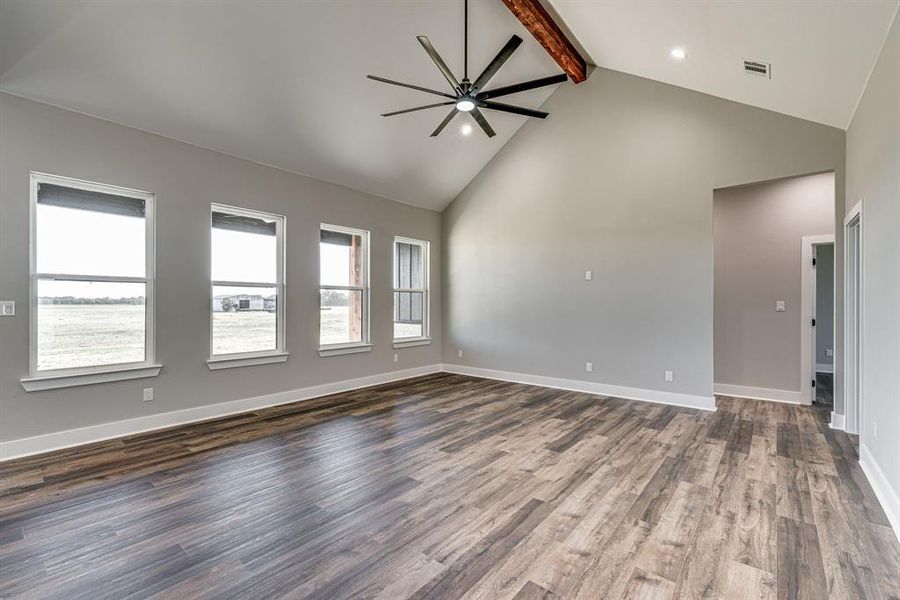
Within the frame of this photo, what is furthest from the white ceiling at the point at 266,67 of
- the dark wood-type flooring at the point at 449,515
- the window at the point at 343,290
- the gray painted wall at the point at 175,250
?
the dark wood-type flooring at the point at 449,515

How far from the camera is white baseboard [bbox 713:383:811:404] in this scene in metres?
5.09

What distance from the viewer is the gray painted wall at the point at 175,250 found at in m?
3.29

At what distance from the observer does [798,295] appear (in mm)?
5074

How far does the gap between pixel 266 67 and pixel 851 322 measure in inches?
231

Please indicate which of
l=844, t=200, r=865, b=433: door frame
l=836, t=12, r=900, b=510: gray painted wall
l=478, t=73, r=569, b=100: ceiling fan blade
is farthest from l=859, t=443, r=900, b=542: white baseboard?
l=478, t=73, r=569, b=100: ceiling fan blade

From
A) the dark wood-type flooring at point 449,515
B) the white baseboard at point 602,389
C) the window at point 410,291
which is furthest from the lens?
the window at point 410,291

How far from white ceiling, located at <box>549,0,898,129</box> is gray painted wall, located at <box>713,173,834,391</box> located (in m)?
1.35

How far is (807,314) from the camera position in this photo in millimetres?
5000

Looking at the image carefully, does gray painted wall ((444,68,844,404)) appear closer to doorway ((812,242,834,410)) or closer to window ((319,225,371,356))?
window ((319,225,371,356))

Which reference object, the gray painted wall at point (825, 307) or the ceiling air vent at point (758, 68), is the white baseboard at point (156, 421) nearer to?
the ceiling air vent at point (758, 68)

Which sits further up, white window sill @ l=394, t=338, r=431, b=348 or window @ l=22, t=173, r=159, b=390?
window @ l=22, t=173, r=159, b=390

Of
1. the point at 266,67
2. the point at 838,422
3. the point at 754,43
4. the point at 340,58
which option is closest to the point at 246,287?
the point at 266,67

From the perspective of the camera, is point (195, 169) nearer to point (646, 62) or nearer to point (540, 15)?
point (540, 15)

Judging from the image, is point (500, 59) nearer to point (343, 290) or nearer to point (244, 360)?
point (343, 290)
